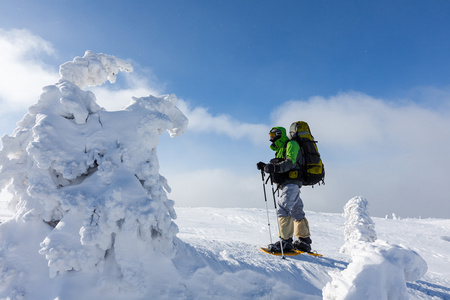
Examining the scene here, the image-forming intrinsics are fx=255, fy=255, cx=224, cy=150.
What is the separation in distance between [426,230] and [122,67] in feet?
60.6

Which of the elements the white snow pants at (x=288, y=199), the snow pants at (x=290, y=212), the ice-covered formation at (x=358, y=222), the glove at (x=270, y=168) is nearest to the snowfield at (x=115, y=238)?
the snow pants at (x=290, y=212)

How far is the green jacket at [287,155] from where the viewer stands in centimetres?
559

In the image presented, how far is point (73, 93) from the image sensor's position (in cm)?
412

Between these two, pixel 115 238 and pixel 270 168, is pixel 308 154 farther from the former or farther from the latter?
pixel 115 238

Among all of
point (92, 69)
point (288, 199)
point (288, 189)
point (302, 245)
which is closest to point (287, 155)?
point (288, 189)

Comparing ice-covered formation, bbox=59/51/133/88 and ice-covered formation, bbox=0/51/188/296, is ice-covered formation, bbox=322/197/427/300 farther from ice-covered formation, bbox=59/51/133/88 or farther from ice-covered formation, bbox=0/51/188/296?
ice-covered formation, bbox=59/51/133/88

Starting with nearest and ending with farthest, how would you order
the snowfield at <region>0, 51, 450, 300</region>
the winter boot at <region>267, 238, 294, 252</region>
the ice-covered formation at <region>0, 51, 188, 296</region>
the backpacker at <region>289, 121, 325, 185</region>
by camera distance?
the snowfield at <region>0, 51, 450, 300</region>
the ice-covered formation at <region>0, 51, 188, 296</region>
the winter boot at <region>267, 238, 294, 252</region>
the backpacker at <region>289, 121, 325, 185</region>

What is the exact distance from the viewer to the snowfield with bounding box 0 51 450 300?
292cm

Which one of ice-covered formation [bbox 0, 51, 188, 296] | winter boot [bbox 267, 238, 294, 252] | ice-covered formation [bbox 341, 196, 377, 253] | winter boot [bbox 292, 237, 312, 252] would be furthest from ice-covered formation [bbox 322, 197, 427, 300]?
ice-covered formation [bbox 341, 196, 377, 253]

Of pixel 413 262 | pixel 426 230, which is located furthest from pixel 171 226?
pixel 426 230

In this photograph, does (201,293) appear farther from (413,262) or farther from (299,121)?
(299,121)

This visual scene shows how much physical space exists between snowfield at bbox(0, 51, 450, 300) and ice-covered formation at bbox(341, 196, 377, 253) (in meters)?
5.88

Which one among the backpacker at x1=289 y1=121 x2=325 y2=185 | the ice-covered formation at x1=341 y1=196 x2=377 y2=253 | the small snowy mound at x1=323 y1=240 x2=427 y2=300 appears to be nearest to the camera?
the small snowy mound at x1=323 y1=240 x2=427 y2=300

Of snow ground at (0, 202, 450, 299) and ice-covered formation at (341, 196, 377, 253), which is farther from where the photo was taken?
ice-covered formation at (341, 196, 377, 253)
